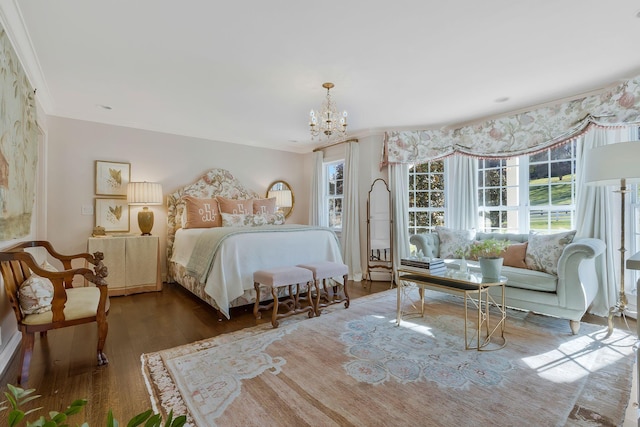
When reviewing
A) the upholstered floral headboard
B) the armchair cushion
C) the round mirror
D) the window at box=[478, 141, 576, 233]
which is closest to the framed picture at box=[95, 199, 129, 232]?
the upholstered floral headboard

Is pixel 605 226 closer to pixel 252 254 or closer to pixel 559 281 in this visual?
pixel 559 281

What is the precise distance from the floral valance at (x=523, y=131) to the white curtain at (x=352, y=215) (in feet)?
1.76

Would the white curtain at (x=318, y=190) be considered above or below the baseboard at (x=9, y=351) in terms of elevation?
above

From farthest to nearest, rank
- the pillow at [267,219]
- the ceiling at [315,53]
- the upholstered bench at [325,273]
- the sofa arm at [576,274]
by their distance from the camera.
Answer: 1. the pillow at [267,219]
2. the upholstered bench at [325,273]
3. the sofa arm at [576,274]
4. the ceiling at [315,53]

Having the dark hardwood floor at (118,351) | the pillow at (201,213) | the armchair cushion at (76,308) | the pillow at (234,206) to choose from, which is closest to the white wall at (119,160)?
the pillow at (201,213)

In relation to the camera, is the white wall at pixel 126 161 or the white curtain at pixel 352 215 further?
the white curtain at pixel 352 215

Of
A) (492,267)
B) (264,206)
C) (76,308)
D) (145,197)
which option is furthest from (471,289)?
(145,197)

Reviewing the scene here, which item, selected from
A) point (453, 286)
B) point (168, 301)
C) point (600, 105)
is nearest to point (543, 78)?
point (600, 105)

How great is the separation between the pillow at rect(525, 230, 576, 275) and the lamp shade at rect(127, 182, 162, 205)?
14.9 ft

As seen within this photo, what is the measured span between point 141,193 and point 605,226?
210 inches

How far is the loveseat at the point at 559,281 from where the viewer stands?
2730 mm

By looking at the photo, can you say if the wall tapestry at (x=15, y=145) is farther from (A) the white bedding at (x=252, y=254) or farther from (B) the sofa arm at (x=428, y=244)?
(B) the sofa arm at (x=428, y=244)

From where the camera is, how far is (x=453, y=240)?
4.02 metres

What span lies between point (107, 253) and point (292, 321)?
8.41 feet
